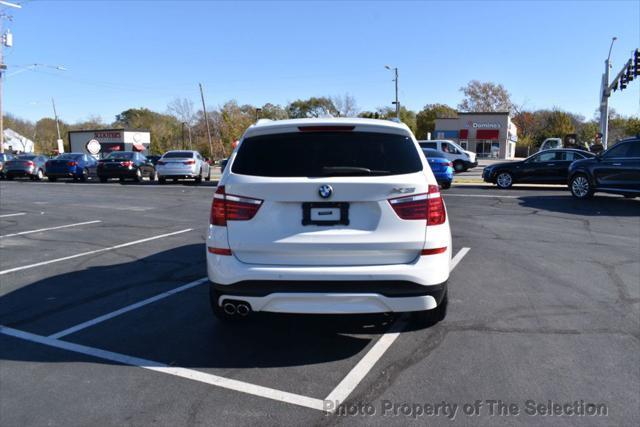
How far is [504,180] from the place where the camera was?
19.8 meters

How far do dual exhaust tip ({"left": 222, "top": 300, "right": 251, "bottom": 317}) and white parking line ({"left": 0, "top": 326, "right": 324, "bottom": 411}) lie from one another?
50 cm

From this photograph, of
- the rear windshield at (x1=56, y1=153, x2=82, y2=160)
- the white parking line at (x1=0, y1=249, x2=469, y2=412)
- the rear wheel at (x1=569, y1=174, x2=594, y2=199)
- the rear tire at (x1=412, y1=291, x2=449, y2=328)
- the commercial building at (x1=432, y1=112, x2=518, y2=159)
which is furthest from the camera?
the commercial building at (x1=432, y1=112, x2=518, y2=159)

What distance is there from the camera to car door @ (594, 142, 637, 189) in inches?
552

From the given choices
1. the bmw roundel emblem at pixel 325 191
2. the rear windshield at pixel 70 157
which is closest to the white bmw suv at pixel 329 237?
the bmw roundel emblem at pixel 325 191

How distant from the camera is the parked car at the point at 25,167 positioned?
29.8 meters

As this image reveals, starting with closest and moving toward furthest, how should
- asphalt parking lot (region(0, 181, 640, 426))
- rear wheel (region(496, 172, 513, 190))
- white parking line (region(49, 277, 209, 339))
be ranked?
asphalt parking lot (region(0, 181, 640, 426)) → white parking line (region(49, 277, 209, 339)) → rear wheel (region(496, 172, 513, 190))

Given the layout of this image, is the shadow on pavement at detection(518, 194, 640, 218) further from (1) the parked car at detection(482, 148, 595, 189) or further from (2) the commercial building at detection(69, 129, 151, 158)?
(2) the commercial building at detection(69, 129, 151, 158)

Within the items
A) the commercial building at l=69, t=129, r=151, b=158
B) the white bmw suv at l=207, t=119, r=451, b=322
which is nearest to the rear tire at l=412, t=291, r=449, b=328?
the white bmw suv at l=207, t=119, r=451, b=322

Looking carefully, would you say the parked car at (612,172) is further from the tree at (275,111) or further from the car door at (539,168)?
the tree at (275,111)

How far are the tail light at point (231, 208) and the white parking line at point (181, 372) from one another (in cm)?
115

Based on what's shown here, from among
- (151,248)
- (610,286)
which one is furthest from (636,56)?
(151,248)

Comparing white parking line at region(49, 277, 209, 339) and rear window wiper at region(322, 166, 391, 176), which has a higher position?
rear window wiper at region(322, 166, 391, 176)

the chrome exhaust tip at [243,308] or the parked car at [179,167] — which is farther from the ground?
the parked car at [179,167]

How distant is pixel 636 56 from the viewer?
1164 inches
